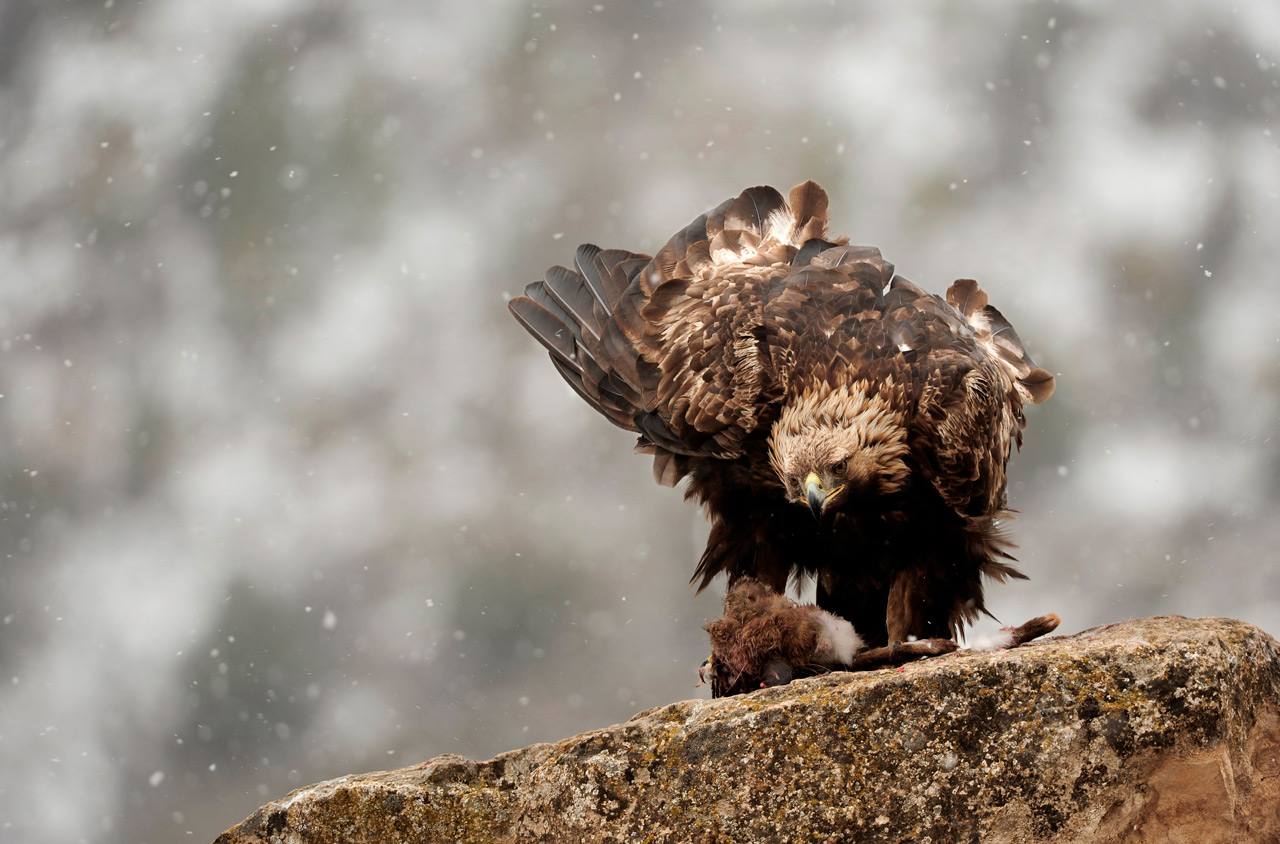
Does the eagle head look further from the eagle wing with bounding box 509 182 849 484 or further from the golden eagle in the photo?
the eagle wing with bounding box 509 182 849 484

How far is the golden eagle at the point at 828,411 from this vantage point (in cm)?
654

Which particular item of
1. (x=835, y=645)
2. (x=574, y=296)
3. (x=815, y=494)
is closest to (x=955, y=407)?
(x=815, y=494)

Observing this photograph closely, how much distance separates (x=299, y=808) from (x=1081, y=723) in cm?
240

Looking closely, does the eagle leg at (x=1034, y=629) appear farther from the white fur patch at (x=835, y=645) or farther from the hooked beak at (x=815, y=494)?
the hooked beak at (x=815, y=494)

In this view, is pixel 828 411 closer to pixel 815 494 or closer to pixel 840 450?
pixel 840 450

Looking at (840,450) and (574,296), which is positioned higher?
(574,296)

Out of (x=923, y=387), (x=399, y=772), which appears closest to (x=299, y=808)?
(x=399, y=772)

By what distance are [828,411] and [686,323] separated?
146 centimetres

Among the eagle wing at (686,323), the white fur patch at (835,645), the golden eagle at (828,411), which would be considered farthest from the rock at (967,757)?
the eagle wing at (686,323)

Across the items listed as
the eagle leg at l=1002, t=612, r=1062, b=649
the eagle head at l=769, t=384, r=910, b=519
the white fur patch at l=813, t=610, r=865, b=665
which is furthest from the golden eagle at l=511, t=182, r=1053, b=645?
the eagle leg at l=1002, t=612, r=1062, b=649

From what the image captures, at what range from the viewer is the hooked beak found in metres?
6.27

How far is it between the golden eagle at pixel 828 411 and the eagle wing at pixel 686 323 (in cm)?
1

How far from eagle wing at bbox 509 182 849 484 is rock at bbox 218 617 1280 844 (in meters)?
3.34

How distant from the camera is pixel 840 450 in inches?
249
